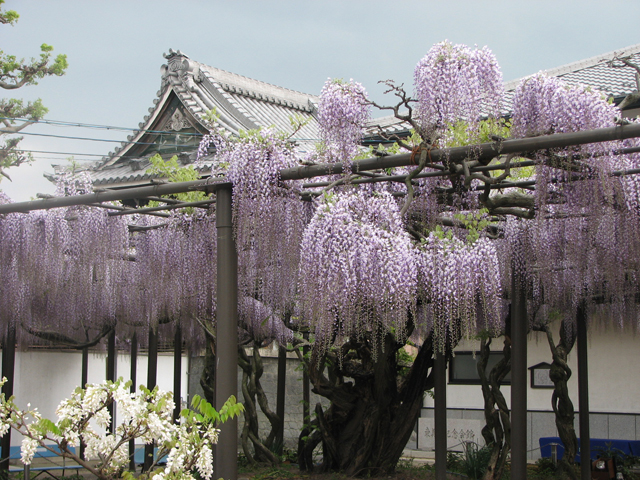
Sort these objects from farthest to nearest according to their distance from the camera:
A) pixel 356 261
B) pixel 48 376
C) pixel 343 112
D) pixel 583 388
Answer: pixel 48 376
pixel 583 388
pixel 343 112
pixel 356 261

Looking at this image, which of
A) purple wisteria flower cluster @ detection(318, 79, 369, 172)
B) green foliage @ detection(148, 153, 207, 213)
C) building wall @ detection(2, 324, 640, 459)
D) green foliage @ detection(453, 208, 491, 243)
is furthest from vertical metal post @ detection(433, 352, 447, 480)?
building wall @ detection(2, 324, 640, 459)

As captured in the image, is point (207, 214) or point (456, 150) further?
point (207, 214)

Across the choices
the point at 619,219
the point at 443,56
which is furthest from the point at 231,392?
the point at 619,219

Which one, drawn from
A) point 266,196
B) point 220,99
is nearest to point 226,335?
point 266,196

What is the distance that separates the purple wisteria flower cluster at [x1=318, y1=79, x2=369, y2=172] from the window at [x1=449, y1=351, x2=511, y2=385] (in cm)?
779

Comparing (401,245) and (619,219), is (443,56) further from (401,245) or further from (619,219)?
(619,219)

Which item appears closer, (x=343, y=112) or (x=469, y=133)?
(x=469, y=133)

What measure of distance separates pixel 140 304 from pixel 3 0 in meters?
4.80

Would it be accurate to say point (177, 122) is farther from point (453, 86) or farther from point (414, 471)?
point (453, 86)

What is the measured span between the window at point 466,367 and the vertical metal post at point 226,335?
7.50m

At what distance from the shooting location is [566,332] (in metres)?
8.74

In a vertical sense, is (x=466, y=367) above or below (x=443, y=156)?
below

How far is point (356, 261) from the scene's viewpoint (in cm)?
506

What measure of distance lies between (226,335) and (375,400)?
3.12 meters
